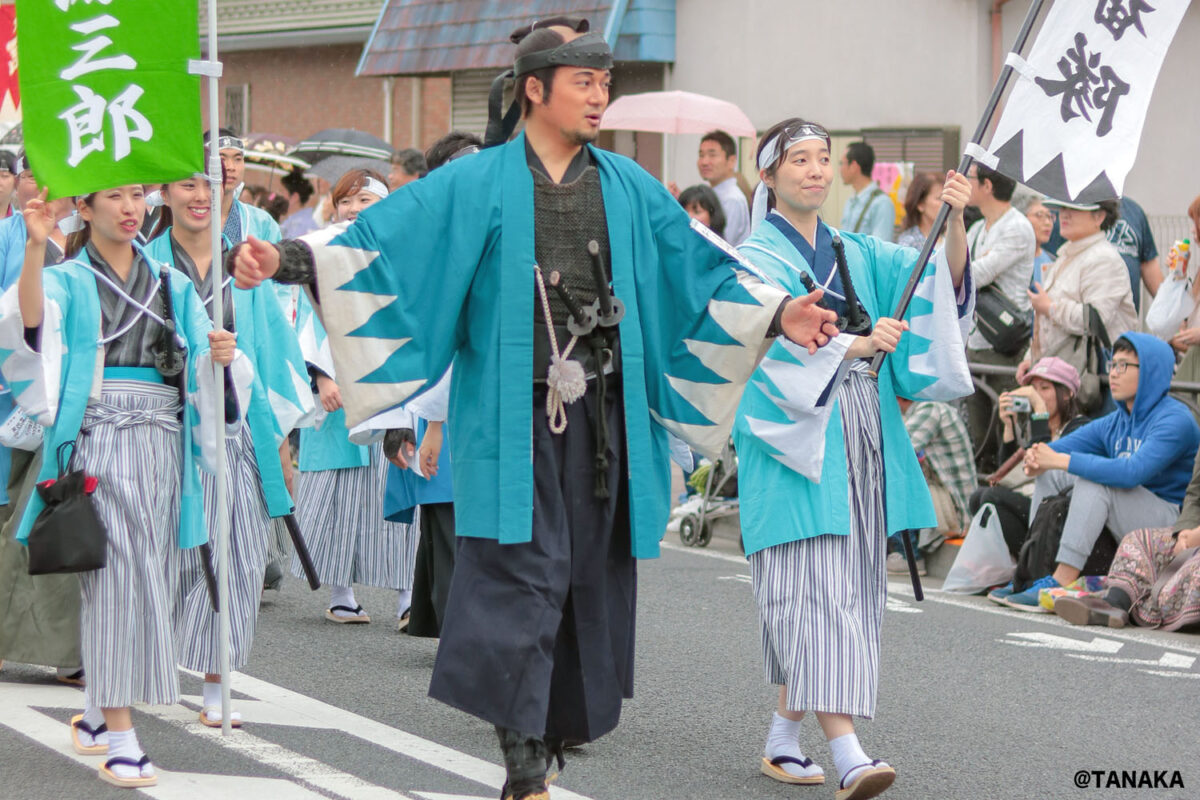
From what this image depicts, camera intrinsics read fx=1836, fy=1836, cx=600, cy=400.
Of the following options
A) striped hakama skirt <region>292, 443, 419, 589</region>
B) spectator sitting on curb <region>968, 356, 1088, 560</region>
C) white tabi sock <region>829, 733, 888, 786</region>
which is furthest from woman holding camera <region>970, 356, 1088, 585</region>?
white tabi sock <region>829, 733, 888, 786</region>

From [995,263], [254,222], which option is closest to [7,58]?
[254,222]

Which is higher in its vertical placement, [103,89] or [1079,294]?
[103,89]

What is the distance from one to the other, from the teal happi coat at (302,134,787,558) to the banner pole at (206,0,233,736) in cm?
83

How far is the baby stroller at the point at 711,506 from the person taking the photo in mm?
10133

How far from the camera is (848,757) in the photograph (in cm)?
495

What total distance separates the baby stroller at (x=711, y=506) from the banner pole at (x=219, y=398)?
4767 millimetres

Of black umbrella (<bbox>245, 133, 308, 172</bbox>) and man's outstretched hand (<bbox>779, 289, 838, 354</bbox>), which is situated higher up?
black umbrella (<bbox>245, 133, 308, 172</bbox>)

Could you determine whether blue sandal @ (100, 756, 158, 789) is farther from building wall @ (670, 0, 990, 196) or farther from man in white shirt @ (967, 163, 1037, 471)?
building wall @ (670, 0, 990, 196)

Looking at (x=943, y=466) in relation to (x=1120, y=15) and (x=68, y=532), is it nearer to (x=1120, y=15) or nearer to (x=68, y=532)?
(x=1120, y=15)

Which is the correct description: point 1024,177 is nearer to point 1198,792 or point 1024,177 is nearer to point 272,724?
point 1198,792

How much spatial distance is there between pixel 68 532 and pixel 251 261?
125 cm

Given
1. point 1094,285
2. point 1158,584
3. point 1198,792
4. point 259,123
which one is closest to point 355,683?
point 1198,792

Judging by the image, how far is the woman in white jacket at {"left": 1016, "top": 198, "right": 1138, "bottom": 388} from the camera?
30.6 feet

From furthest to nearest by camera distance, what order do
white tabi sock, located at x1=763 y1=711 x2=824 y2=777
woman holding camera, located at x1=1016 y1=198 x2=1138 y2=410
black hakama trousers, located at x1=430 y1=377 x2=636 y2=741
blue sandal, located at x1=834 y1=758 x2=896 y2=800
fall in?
woman holding camera, located at x1=1016 y1=198 x2=1138 y2=410 < white tabi sock, located at x1=763 y1=711 x2=824 y2=777 < blue sandal, located at x1=834 y1=758 x2=896 y2=800 < black hakama trousers, located at x1=430 y1=377 x2=636 y2=741
